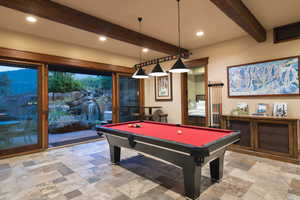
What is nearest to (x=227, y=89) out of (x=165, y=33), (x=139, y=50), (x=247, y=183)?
(x=165, y=33)

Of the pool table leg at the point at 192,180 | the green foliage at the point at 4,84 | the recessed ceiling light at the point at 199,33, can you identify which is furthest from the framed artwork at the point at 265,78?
the green foliage at the point at 4,84

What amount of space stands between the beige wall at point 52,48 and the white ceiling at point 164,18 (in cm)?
20

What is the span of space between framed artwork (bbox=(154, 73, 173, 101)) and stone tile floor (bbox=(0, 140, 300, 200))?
292 cm

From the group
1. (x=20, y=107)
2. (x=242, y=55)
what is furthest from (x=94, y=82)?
(x=242, y=55)

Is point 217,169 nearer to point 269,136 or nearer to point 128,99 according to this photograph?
point 269,136

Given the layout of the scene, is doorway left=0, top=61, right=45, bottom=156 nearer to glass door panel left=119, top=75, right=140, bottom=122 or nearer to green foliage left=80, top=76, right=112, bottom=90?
glass door panel left=119, top=75, right=140, bottom=122

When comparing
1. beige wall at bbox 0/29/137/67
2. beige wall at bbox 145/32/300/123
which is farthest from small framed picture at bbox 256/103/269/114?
beige wall at bbox 0/29/137/67

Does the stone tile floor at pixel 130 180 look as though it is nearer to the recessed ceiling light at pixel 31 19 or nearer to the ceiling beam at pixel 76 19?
the ceiling beam at pixel 76 19

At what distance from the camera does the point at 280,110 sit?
3.53 m

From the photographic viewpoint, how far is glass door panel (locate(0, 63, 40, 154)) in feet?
12.4

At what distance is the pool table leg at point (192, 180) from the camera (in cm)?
192

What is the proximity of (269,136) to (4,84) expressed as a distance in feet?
20.1

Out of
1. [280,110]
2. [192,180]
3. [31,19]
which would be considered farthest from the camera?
[280,110]

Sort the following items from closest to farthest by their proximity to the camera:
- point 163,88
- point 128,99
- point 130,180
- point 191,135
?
point 191,135 < point 130,180 < point 163,88 < point 128,99
